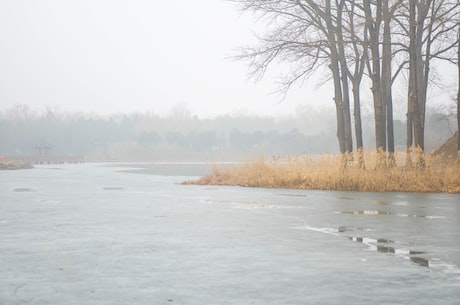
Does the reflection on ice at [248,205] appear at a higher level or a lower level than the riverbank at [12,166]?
lower

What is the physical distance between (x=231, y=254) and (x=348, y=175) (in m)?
14.8

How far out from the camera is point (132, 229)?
11070mm

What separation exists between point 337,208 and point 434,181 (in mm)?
7181

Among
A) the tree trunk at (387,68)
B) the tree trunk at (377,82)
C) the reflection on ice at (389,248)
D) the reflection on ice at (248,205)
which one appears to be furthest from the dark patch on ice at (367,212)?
the tree trunk at (377,82)

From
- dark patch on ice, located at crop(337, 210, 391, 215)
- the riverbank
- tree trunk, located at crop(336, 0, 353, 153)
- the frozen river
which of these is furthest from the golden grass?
the riverbank

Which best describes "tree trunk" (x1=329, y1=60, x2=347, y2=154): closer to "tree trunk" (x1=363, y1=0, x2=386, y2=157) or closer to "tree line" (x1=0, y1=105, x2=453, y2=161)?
"tree trunk" (x1=363, y1=0, x2=386, y2=157)

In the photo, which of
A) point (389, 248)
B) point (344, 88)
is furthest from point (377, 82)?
point (389, 248)

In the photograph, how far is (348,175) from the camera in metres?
22.4

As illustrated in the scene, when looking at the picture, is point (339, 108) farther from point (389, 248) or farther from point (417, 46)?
point (389, 248)

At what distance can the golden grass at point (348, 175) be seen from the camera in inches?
830

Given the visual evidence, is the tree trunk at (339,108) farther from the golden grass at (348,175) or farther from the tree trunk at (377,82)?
the golden grass at (348,175)

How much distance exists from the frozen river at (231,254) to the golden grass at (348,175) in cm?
548

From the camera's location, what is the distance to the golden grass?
2108cm

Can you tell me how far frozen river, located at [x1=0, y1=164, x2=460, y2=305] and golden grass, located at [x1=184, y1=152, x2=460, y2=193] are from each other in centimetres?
548
